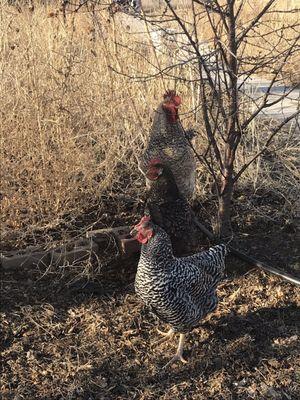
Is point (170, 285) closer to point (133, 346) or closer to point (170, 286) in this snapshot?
point (170, 286)

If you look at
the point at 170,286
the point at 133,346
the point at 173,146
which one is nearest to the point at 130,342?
the point at 133,346

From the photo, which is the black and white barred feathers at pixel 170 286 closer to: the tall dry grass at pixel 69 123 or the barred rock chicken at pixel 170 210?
the barred rock chicken at pixel 170 210

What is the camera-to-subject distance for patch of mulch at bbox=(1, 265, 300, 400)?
2.45 m

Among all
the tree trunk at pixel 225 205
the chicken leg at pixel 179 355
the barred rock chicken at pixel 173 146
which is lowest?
the chicken leg at pixel 179 355

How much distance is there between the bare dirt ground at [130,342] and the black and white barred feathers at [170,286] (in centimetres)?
24

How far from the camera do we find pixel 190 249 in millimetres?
3412

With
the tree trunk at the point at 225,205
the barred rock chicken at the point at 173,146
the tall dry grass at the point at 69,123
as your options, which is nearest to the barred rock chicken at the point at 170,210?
the tree trunk at the point at 225,205

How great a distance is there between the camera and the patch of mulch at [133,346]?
8.05 ft

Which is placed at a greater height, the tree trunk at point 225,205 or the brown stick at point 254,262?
the tree trunk at point 225,205

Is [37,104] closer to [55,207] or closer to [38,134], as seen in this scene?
[38,134]

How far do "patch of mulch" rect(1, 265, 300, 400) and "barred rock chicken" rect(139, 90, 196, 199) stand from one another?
A: 0.86m

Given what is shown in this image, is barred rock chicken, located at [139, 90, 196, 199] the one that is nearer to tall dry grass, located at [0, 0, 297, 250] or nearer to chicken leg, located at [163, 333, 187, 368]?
tall dry grass, located at [0, 0, 297, 250]

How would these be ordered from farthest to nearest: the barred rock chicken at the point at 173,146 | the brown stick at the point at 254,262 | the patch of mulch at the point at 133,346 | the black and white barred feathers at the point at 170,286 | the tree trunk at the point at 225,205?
the barred rock chicken at the point at 173,146 → the tree trunk at the point at 225,205 → the brown stick at the point at 254,262 → the black and white barred feathers at the point at 170,286 → the patch of mulch at the point at 133,346

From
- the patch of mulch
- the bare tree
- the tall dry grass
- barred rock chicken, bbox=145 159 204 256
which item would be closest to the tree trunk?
the bare tree
